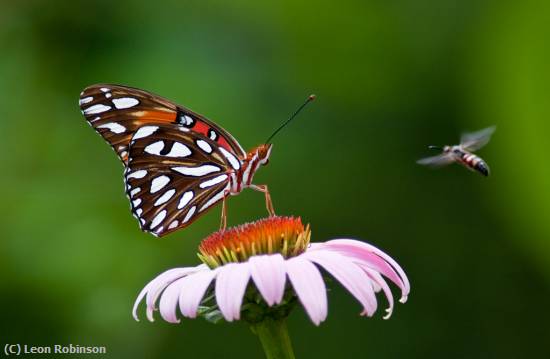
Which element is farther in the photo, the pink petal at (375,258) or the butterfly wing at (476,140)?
the butterfly wing at (476,140)

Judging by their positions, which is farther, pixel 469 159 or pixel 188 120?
pixel 469 159

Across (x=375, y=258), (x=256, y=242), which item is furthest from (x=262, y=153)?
(x=375, y=258)

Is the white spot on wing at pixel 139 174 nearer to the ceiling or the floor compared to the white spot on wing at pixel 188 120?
nearer to the floor

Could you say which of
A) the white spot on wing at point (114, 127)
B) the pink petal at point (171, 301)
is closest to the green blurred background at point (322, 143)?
the white spot on wing at point (114, 127)

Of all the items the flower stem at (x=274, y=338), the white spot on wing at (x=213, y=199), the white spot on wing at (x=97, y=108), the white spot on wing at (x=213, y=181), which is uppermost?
the white spot on wing at (x=97, y=108)

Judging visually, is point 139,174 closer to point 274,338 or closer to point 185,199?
point 185,199

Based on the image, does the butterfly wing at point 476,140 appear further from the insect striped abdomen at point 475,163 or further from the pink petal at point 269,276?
the pink petal at point 269,276

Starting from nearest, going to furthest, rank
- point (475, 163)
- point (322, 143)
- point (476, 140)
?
point (475, 163)
point (476, 140)
point (322, 143)

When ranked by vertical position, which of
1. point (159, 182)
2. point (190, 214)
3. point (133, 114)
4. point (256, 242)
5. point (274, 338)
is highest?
point (133, 114)
